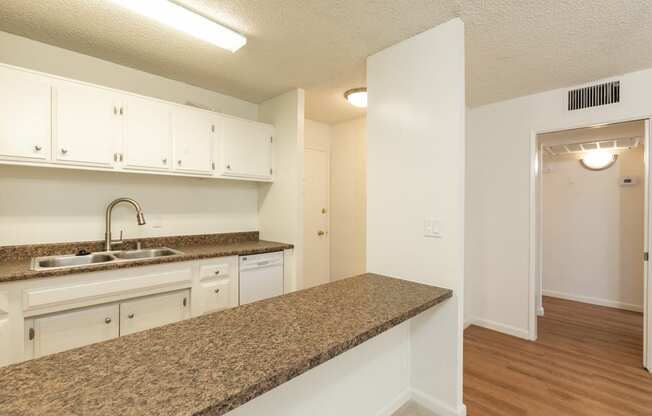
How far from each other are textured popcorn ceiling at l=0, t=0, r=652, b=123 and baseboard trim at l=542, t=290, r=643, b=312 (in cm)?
311

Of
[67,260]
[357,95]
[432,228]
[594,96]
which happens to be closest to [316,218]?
[357,95]

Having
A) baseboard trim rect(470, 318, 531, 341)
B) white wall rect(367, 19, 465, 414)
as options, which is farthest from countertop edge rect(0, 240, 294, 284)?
baseboard trim rect(470, 318, 531, 341)

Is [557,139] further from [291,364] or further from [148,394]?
[148,394]

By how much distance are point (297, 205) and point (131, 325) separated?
1642 mm

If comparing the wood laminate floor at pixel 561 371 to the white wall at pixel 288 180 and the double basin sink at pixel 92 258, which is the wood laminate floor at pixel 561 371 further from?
the double basin sink at pixel 92 258

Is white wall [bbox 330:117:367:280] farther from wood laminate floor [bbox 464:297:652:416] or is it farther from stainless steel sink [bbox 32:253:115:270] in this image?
stainless steel sink [bbox 32:253:115:270]

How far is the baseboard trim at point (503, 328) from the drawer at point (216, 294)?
272cm

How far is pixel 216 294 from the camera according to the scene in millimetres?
2479

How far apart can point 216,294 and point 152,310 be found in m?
0.47

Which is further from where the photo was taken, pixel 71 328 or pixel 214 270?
pixel 214 270

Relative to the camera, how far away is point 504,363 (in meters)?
2.57

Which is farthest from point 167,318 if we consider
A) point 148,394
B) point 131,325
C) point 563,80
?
point 563,80

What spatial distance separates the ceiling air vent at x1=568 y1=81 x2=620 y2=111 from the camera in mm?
2594

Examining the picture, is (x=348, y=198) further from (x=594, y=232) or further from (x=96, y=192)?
(x=594, y=232)
